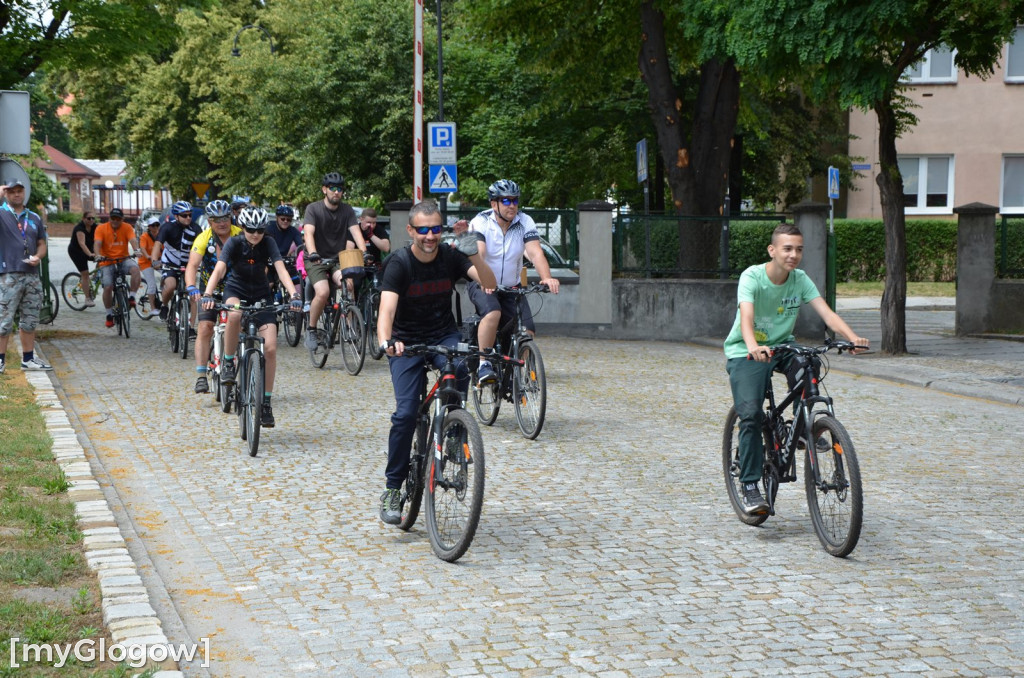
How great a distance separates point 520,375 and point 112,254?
11.1 m

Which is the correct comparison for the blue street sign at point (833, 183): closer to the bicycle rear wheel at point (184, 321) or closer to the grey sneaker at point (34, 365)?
the bicycle rear wheel at point (184, 321)

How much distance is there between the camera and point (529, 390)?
10195 mm

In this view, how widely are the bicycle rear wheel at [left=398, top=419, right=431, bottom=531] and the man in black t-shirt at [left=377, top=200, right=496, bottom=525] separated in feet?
0.12

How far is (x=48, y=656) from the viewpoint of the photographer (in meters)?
4.70

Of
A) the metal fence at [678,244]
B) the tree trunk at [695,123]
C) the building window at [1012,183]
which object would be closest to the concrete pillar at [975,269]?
the metal fence at [678,244]

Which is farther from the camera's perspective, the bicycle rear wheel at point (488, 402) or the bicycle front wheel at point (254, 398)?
the bicycle rear wheel at point (488, 402)

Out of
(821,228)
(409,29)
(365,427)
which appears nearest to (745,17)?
(821,228)

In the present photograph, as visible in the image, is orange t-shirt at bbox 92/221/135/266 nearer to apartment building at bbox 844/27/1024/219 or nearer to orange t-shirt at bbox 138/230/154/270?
orange t-shirt at bbox 138/230/154/270

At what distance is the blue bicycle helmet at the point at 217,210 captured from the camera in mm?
11672

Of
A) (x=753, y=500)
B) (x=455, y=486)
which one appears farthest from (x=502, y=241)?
(x=455, y=486)

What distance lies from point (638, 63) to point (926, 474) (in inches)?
617

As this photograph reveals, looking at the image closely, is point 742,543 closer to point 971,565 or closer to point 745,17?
point 971,565

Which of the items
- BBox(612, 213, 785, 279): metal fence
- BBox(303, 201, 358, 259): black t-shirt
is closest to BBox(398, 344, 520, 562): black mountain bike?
BBox(303, 201, 358, 259): black t-shirt

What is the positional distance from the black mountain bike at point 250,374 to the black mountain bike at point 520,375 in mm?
1638
